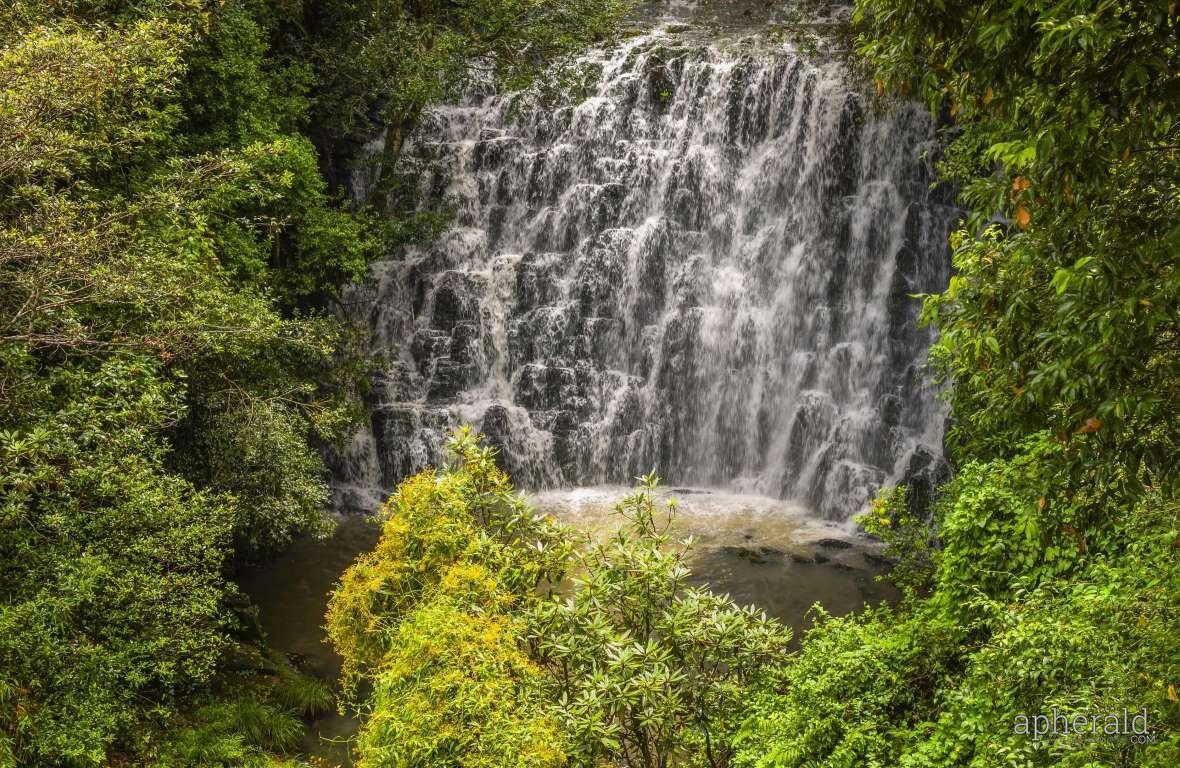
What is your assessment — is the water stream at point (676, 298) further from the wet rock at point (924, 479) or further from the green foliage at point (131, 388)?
the green foliage at point (131, 388)

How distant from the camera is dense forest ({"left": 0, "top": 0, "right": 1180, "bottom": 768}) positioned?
15.1ft

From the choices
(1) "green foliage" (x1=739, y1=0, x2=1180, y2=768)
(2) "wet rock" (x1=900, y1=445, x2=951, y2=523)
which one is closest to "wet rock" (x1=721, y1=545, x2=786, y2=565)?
(2) "wet rock" (x1=900, y1=445, x2=951, y2=523)

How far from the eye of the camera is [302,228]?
56.3 ft

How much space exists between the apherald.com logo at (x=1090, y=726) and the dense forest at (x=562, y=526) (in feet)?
0.11

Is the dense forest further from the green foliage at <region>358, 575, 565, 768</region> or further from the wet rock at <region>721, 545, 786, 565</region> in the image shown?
the wet rock at <region>721, 545, 786, 565</region>

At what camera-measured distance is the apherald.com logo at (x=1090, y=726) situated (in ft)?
16.2

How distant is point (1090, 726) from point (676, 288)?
618 inches

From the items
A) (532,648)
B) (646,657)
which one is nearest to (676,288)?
(532,648)

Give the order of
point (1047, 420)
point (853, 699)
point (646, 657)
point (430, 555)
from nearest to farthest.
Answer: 1. point (1047, 420)
2. point (853, 699)
3. point (646, 657)
4. point (430, 555)

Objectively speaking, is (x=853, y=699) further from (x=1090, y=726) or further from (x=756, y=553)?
(x=756, y=553)

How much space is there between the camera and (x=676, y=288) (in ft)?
66.1

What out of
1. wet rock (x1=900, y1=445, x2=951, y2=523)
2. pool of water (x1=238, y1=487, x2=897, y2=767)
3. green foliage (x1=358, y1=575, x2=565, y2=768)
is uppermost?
green foliage (x1=358, y1=575, x2=565, y2=768)

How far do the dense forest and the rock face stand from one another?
5.31m

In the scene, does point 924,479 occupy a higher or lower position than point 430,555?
lower
